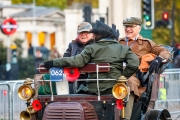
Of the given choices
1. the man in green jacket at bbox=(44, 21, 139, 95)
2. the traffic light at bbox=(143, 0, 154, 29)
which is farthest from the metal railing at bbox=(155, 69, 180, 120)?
the traffic light at bbox=(143, 0, 154, 29)

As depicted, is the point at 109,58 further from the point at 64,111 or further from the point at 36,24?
the point at 36,24

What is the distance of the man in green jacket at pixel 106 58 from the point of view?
10461mm

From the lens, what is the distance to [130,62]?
10531mm

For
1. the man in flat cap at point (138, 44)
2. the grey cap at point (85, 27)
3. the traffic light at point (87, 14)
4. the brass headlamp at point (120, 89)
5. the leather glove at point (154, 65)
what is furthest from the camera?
the traffic light at point (87, 14)

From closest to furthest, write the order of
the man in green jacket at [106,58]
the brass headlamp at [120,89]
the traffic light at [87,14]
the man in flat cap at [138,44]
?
1. the brass headlamp at [120,89]
2. the man in green jacket at [106,58]
3. the man in flat cap at [138,44]
4. the traffic light at [87,14]

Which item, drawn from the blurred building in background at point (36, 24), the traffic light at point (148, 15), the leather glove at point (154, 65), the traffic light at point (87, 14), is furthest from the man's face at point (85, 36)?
the blurred building in background at point (36, 24)

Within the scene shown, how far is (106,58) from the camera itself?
1057 cm

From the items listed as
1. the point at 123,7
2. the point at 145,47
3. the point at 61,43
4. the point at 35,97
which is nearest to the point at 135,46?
the point at 145,47

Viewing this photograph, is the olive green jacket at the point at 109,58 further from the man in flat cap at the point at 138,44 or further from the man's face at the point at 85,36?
the man's face at the point at 85,36

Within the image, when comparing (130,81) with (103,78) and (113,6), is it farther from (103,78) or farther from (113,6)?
(113,6)

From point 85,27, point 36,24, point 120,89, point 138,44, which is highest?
point 36,24

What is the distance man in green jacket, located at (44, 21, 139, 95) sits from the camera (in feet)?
34.3

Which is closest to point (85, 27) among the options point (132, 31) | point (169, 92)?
point (132, 31)

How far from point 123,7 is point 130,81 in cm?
2849
